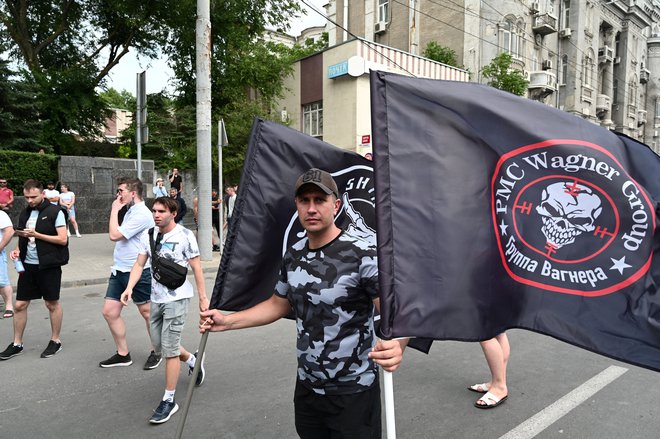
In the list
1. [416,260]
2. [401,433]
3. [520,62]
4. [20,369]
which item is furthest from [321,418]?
[520,62]

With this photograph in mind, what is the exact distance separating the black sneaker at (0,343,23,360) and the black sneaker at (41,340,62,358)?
0.87 ft

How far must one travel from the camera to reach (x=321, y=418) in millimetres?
2424

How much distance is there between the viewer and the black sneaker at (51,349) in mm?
5273

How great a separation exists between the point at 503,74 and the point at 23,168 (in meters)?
20.9

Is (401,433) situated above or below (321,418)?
below

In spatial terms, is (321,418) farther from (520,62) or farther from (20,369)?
(520,62)

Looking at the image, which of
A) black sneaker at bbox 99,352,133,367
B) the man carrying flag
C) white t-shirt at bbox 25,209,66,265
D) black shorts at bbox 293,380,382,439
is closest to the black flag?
the man carrying flag

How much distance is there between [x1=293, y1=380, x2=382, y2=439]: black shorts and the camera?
2.33 meters

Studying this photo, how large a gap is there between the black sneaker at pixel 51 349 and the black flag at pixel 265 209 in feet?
11.4

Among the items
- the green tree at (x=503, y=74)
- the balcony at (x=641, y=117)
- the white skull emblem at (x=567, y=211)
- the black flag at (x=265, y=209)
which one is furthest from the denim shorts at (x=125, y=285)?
the balcony at (x=641, y=117)

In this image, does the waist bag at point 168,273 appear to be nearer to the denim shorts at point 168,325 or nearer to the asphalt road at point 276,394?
the denim shorts at point 168,325

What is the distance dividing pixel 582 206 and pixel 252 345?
4.25 meters

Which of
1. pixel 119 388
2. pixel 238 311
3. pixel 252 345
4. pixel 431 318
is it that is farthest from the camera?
pixel 252 345

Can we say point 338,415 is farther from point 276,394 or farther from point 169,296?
point 169,296
